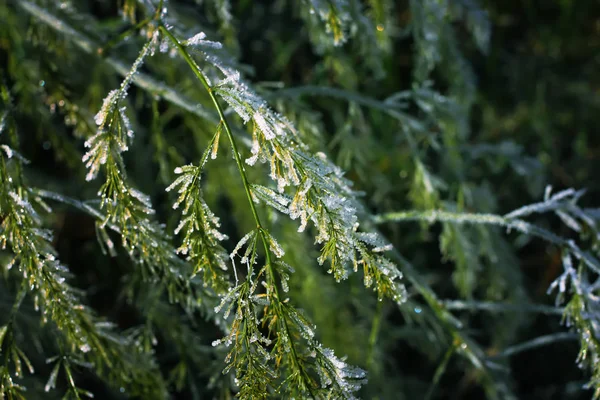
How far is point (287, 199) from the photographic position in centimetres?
86

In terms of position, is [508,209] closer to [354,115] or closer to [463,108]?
[463,108]

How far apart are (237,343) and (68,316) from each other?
38cm

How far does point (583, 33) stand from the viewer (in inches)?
135

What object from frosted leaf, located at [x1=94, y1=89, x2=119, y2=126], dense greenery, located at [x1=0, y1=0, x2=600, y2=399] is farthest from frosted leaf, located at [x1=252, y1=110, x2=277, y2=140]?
frosted leaf, located at [x1=94, y1=89, x2=119, y2=126]

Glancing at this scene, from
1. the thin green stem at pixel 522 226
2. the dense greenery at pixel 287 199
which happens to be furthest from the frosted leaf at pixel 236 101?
the thin green stem at pixel 522 226

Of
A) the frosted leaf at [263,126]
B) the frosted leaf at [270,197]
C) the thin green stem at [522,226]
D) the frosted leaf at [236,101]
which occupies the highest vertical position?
the frosted leaf at [236,101]

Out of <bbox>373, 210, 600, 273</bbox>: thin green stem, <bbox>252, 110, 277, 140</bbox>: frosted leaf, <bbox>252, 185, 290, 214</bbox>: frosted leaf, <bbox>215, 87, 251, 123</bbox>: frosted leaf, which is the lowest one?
<bbox>373, 210, 600, 273</bbox>: thin green stem

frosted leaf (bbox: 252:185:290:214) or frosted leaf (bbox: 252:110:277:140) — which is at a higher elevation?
frosted leaf (bbox: 252:110:277:140)

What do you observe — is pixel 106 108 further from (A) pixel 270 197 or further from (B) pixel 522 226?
(B) pixel 522 226

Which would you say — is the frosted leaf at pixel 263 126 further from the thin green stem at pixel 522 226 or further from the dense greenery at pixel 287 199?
the thin green stem at pixel 522 226

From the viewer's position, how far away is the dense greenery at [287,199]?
2.92 feet

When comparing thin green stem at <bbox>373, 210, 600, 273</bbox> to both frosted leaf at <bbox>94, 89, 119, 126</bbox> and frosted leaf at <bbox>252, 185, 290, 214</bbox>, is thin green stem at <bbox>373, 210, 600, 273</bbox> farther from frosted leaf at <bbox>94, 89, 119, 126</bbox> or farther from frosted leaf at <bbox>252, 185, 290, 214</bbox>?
frosted leaf at <bbox>94, 89, 119, 126</bbox>

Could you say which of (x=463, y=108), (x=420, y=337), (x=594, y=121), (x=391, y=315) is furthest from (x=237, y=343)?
(x=594, y=121)

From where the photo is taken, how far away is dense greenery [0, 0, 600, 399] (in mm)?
889
